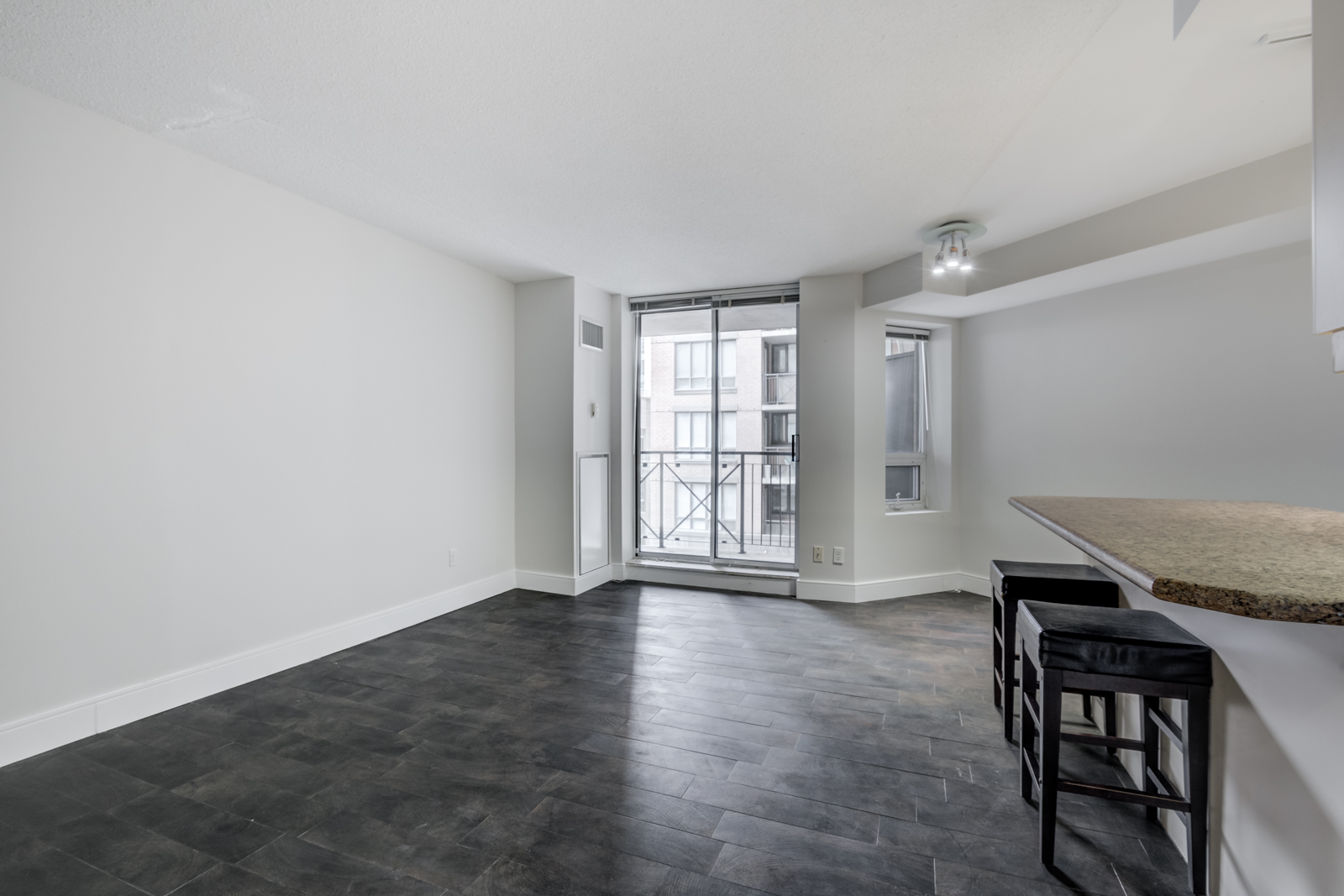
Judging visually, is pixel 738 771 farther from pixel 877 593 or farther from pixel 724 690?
pixel 877 593

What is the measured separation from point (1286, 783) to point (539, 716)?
2240mm

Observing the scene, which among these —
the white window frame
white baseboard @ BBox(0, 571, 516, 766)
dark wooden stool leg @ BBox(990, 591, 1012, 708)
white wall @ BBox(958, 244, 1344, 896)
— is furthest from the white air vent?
dark wooden stool leg @ BBox(990, 591, 1012, 708)

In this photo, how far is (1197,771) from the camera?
56.1 inches

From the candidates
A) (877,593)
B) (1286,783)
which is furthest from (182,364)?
(877,593)

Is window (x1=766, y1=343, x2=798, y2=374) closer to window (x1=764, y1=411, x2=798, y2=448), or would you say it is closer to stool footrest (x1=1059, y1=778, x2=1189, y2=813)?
window (x1=764, y1=411, x2=798, y2=448)

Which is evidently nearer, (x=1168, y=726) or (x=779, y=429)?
(x=1168, y=726)

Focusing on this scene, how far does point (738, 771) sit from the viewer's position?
79.7 inches

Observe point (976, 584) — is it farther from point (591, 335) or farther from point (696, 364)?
point (591, 335)

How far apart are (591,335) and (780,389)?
176cm

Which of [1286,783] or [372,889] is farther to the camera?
[372,889]

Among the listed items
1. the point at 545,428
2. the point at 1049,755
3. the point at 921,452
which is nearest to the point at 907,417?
the point at 921,452

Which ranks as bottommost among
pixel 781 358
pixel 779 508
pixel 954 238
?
pixel 779 508

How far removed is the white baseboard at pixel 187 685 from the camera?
2.07 metres

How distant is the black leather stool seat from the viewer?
1.42 meters
